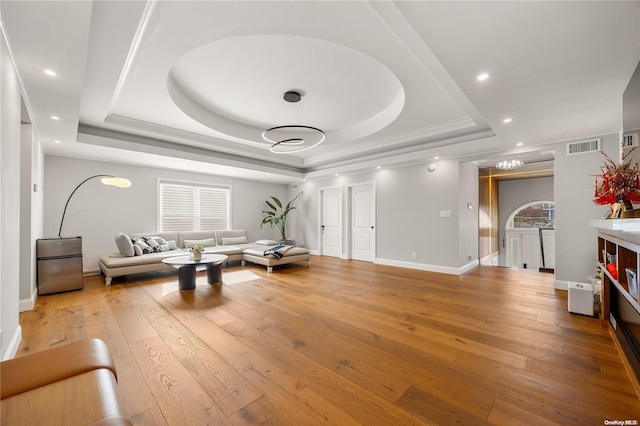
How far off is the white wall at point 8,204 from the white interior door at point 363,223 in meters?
6.04

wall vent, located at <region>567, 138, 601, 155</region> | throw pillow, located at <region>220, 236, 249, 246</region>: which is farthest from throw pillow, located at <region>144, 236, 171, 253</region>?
wall vent, located at <region>567, 138, 601, 155</region>

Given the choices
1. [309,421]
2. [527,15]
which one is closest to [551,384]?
[309,421]

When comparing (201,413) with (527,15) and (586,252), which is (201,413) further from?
(586,252)

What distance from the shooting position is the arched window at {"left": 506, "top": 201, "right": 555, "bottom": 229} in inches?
321

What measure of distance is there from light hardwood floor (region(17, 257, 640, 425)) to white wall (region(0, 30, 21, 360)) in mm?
415

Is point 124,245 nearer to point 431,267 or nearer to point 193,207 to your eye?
point 193,207

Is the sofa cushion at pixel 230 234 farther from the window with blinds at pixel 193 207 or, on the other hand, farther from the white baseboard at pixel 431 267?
the white baseboard at pixel 431 267

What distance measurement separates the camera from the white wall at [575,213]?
13.2 feet

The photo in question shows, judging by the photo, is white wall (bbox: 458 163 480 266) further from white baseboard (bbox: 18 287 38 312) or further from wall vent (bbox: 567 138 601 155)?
white baseboard (bbox: 18 287 38 312)

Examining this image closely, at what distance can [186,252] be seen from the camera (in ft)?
18.8

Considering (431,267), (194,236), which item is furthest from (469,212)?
(194,236)

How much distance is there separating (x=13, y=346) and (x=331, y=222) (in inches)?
251

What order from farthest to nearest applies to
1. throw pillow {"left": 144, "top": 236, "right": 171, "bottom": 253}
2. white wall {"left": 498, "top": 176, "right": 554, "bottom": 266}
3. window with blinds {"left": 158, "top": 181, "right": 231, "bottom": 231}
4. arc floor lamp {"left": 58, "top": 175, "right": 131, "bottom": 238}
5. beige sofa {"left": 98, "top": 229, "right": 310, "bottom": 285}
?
white wall {"left": 498, "top": 176, "right": 554, "bottom": 266}
window with blinds {"left": 158, "top": 181, "right": 231, "bottom": 231}
throw pillow {"left": 144, "top": 236, "right": 171, "bottom": 253}
beige sofa {"left": 98, "top": 229, "right": 310, "bottom": 285}
arc floor lamp {"left": 58, "top": 175, "right": 131, "bottom": 238}

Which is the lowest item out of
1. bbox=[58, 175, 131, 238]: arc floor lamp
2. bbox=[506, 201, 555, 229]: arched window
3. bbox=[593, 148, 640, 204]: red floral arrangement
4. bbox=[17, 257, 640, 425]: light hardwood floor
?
bbox=[17, 257, 640, 425]: light hardwood floor
